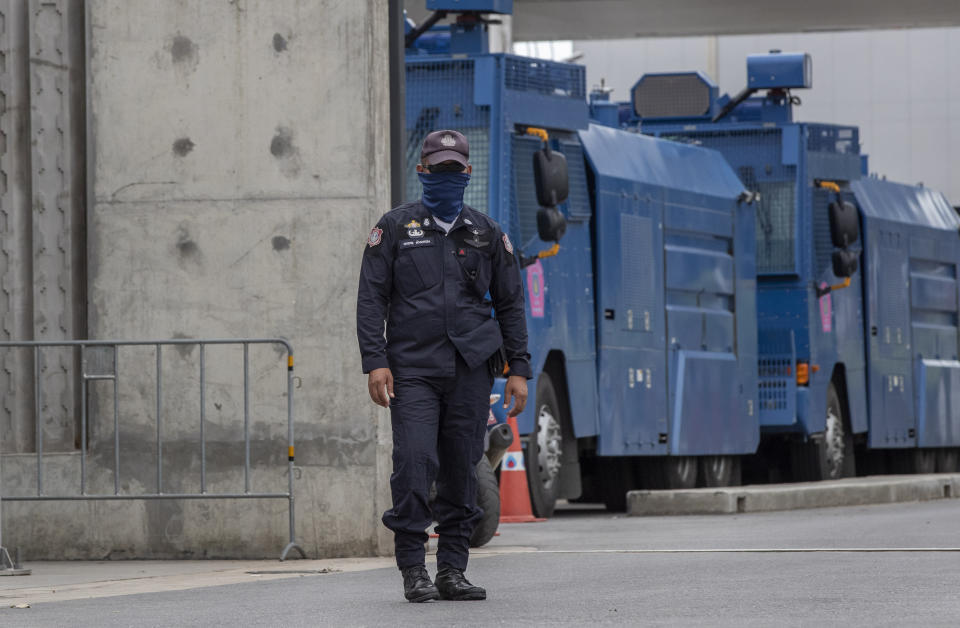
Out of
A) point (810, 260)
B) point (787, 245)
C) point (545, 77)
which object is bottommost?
point (810, 260)

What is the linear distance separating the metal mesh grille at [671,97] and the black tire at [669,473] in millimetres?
3994

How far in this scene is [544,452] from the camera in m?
14.4

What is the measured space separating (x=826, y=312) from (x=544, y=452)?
6166 millimetres

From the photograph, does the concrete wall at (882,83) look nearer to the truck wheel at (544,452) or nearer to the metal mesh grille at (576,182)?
the metal mesh grille at (576,182)

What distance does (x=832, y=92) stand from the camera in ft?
131

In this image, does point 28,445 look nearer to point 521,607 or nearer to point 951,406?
point 521,607

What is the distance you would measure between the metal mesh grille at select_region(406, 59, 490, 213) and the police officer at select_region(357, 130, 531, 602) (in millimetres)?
6255

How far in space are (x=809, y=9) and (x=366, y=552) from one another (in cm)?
1478

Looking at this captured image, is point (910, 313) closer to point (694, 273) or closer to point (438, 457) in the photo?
point (694, 273)

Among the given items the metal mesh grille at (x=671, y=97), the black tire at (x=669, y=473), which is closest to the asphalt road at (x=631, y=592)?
the black tire at (x=669, y=473)

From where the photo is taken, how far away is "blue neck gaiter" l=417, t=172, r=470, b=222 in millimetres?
7648

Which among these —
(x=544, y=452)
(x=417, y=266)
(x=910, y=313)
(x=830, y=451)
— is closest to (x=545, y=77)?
(x=544, y=452)

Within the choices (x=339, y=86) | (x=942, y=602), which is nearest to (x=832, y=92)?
(x=339, y=86)

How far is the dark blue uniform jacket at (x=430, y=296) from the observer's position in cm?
755
